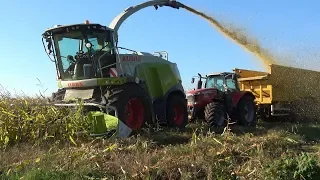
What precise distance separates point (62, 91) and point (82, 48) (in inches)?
46.3

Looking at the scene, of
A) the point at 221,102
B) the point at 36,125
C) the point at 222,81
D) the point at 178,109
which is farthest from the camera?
the point at 222,81

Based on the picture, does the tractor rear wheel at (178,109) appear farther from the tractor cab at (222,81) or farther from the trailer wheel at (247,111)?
the tractor cab at (222,81)

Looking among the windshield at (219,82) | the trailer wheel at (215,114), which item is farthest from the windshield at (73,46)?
the windshield at (219,82)

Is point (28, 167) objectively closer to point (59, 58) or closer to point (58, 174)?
point (58, 174)

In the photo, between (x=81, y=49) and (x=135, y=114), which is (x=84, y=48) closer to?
(x=81, y=49)

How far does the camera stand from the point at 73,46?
8.60 metres

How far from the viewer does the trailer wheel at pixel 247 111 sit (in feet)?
38.7

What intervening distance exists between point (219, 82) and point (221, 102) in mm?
1510

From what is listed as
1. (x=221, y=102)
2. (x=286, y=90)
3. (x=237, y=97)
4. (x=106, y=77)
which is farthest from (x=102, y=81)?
(x=286, y=90)

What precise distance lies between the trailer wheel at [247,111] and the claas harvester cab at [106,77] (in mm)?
3121

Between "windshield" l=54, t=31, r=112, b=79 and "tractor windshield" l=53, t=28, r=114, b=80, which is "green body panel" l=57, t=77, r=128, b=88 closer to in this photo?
"tractor windshield" l=53, t=28, r=114, b=80

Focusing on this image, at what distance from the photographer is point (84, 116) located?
6.65 meters

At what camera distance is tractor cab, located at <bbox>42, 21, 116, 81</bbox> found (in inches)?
326

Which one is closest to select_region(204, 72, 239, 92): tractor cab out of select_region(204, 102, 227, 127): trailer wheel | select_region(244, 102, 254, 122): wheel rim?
select_region(244, 102, 254, 122): wheel rim
